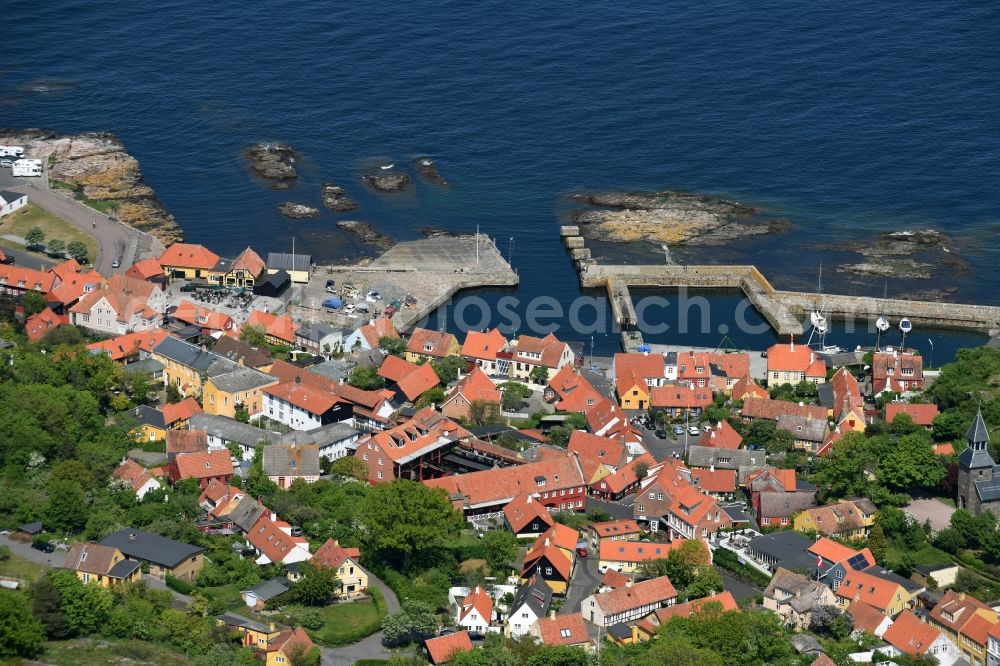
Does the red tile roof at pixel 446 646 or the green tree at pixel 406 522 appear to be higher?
the green tree at pixel 406 522

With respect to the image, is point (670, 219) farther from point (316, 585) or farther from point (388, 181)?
→ point (316, 585)

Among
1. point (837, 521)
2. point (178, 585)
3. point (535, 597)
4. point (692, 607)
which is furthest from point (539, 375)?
point (178, 585)

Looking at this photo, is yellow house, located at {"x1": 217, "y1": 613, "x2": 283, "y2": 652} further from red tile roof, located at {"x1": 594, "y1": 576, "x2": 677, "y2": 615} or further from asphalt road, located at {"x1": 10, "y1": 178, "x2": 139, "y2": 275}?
asphalt road, located at {"x1": 10, "y1": 178, "x2": 139, "y2": 275}

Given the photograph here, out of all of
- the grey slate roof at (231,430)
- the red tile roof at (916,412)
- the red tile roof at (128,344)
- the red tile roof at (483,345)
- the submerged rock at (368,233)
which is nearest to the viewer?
the grey slate roof at (231,430)

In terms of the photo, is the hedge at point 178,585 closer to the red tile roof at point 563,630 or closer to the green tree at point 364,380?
the red tile roof at point 563,630

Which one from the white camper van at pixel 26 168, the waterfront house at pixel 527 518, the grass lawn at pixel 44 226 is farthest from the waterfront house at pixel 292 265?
the waterfront house at pixel 527 518

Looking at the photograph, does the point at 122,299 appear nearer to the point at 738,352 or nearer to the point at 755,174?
the point at 738,352

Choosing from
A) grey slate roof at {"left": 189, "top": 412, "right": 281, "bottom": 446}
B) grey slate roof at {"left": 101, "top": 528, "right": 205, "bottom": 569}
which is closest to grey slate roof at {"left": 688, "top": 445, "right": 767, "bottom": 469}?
grey slate roof at {"left": 189, "top": 412, "right": 281, "bottom": 446}
